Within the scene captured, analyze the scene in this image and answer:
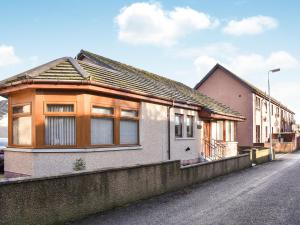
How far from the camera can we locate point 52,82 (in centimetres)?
1119

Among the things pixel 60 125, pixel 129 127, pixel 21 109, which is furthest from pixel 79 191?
pixel 129 127

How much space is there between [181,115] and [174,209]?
9.73m

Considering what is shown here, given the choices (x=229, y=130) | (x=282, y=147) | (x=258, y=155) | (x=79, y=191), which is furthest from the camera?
(x=282, y=147)

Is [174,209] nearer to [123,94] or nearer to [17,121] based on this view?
[123,94]

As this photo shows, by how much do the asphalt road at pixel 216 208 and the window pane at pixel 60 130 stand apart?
12.4ft

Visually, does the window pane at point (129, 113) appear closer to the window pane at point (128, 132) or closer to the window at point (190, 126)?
the window pane at point (128, 132)

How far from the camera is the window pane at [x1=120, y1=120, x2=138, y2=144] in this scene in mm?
13508

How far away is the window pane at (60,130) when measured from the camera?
11539 mm

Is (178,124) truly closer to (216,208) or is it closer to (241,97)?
(216,208)

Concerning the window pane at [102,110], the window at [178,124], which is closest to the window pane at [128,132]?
the window pane at [102,110]

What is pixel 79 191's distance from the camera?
7.73 meters

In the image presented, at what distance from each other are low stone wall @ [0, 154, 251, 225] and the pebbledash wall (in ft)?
8.51

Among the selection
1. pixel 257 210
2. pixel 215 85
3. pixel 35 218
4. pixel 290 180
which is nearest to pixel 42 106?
pixel 35 218

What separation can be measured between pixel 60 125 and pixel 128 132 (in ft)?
10.4
